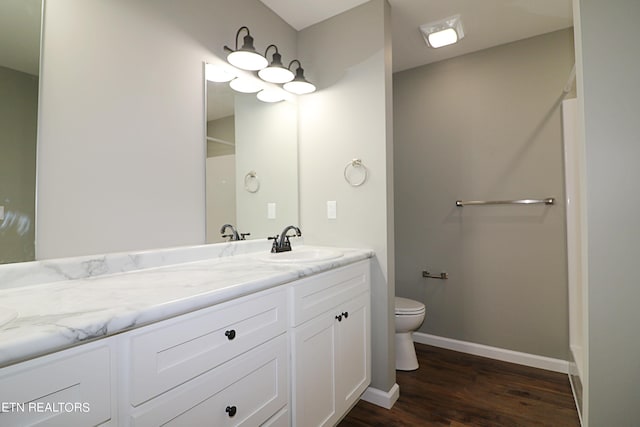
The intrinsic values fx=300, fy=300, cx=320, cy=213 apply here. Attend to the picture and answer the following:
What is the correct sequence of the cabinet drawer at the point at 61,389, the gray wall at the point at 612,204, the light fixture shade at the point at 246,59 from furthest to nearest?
the light fixture shade at the point at 246,59 < the gray wall at the point at 612,204 < the cabinet drawer at the point at 61,389

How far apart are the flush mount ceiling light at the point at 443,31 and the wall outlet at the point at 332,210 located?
4.67 ft

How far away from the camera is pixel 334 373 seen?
4.68ft

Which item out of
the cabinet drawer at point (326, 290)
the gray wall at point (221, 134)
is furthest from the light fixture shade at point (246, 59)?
the cabinet drawer at point (326, 290)

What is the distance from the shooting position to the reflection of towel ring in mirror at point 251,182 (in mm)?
1875

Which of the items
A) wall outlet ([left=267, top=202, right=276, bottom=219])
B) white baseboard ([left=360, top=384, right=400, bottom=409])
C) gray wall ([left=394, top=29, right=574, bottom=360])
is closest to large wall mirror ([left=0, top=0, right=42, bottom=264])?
wall outlet ([left=267, top=202, right=276, bottom=219])

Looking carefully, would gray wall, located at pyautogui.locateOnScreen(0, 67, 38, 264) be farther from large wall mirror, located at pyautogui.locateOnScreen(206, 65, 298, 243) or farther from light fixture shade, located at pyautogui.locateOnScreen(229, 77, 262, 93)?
light fixture shade, located at pyautogui.locateOnScreen(229, 77, 262, 93)

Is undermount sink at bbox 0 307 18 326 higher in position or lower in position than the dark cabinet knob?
higher

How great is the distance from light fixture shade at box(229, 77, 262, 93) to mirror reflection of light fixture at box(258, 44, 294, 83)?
69mm

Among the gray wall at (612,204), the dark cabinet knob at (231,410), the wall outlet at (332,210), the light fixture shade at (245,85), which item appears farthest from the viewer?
the wall outlet at (332,210)

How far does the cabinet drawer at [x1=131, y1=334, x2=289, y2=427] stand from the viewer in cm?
75

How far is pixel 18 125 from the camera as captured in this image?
0.98 metres

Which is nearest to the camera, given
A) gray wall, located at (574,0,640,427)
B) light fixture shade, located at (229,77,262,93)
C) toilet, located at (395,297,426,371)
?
gray wall, located at (574,0,640,427)

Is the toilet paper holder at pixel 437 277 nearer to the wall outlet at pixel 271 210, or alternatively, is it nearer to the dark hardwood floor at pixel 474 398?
the dark hardwood floor at pixel 474 398

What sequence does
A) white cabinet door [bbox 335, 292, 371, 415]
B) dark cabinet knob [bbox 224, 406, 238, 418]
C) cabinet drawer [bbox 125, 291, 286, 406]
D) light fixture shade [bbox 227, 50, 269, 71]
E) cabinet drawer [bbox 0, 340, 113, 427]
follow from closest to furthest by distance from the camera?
1. cabinet drawer [bbox 0, 340, 113, 427]
2. cabinet drawer [bbox 125, 291, 286, 406]
3. dark cabinet knob [bbox 224, 406, 238, 418]
4. white cabinet door [bbox 335, 292, 371, 415]
5. light fixture shade [bbox 227, 50, 269, 71]
